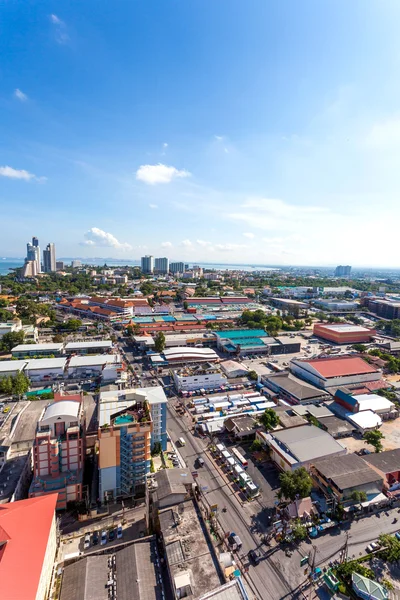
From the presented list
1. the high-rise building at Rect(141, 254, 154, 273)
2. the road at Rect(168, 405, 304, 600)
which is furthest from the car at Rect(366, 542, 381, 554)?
the high-rise building at Rect(141, 254, 154, 273)

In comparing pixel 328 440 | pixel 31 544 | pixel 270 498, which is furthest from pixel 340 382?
pixel 31 544

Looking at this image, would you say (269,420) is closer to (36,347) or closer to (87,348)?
(87,348)

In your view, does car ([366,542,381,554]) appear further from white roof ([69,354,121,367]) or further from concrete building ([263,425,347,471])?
white roof ([69,354,121,367])

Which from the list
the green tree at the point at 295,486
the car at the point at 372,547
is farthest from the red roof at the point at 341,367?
the car at the point at 372,547

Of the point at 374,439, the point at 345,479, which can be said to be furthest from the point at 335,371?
the point at 345,479

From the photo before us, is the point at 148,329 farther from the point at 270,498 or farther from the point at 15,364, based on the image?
the point at 270,498

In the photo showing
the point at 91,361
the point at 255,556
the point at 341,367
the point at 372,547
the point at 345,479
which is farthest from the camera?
the point at 91,361
